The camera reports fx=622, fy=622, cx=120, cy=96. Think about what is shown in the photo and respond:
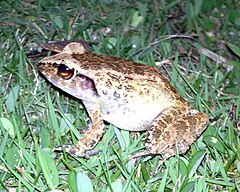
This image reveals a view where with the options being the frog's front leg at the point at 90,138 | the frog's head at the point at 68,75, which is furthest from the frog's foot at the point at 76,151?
the frog's head at the point at 68,75

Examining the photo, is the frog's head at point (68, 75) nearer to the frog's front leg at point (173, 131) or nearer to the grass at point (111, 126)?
the grass at point (111, 126)

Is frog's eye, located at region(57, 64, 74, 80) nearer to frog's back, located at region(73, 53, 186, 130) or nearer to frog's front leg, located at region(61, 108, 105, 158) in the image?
frog's back, located at region(73, 53, 186, 130)

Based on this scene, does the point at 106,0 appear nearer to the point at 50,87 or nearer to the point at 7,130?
the point at 50,87

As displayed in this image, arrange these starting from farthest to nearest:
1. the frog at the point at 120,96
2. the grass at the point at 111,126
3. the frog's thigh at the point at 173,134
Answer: the frog at the point at 120,96 → the frog's thigh at the point at 173,134 → the grass at the point at 111,126

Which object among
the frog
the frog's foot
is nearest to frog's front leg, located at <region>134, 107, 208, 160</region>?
the frog

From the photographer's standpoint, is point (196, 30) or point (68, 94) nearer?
point (68, 94)

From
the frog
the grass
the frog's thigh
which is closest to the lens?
the grass

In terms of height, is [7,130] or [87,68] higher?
[87,68]

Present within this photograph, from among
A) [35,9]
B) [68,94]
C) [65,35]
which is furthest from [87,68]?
[35,9]

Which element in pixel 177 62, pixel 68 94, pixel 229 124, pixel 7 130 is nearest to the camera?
pixel 7 130
